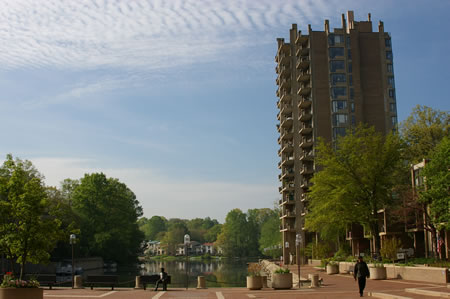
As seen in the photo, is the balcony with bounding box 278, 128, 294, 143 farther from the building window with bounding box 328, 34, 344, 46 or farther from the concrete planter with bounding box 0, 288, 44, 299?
the concrete planter with bounding box 0, 288, 44, 299

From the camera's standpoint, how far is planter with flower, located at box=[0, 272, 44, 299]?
2020cm

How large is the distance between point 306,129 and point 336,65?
37.2 ft

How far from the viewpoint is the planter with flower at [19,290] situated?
2020cm

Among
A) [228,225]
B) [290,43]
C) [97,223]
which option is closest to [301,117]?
[290,43]

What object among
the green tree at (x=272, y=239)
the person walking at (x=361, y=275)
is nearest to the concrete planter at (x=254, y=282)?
the person walking at (x=361, y=275)

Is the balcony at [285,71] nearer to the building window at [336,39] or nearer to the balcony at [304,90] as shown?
the balcony at [304,90]

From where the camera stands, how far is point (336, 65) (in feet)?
278

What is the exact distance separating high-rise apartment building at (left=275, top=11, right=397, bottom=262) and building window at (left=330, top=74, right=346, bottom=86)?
5 centimetres

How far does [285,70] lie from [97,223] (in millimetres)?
43661

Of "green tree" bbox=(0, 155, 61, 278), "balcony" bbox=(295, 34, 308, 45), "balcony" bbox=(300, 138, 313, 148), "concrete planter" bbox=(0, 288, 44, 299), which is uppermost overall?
"balcony" bbox=(295, 34, 308, 45)

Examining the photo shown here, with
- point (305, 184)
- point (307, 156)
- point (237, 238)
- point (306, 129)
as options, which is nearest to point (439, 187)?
point (307, 156)

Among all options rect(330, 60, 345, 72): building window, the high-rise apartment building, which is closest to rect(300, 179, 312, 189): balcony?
the high-rise apartment building

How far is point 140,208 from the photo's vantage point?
115125 mm

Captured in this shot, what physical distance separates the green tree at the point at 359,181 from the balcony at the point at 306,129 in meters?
32.2
